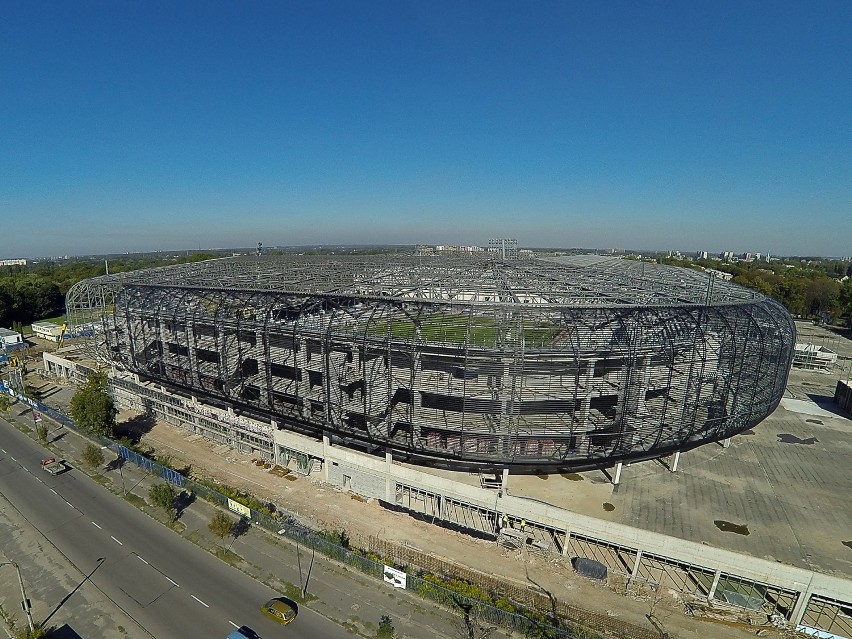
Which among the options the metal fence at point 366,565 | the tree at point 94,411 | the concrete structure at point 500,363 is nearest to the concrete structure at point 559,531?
the concrete structure at point 500,363

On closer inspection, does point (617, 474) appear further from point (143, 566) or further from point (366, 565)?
point (143, 566)

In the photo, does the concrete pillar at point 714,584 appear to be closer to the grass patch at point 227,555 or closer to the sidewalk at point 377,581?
the sidewalk at point 377,581

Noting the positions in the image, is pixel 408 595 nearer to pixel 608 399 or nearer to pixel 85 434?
pixel 608 399

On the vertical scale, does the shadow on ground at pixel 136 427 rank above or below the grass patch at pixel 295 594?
below

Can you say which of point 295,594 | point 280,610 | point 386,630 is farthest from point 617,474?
point 280,610

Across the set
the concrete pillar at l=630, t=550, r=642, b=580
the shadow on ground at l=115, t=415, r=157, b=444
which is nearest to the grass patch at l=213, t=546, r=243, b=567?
the shadow on ground at l=115, t=415, r=157, b=444

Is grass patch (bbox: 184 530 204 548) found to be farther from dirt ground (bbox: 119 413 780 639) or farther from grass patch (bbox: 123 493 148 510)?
grass patch (bbox: 123 493 148 510)

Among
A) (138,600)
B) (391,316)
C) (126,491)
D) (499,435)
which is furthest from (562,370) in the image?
(126,491)
